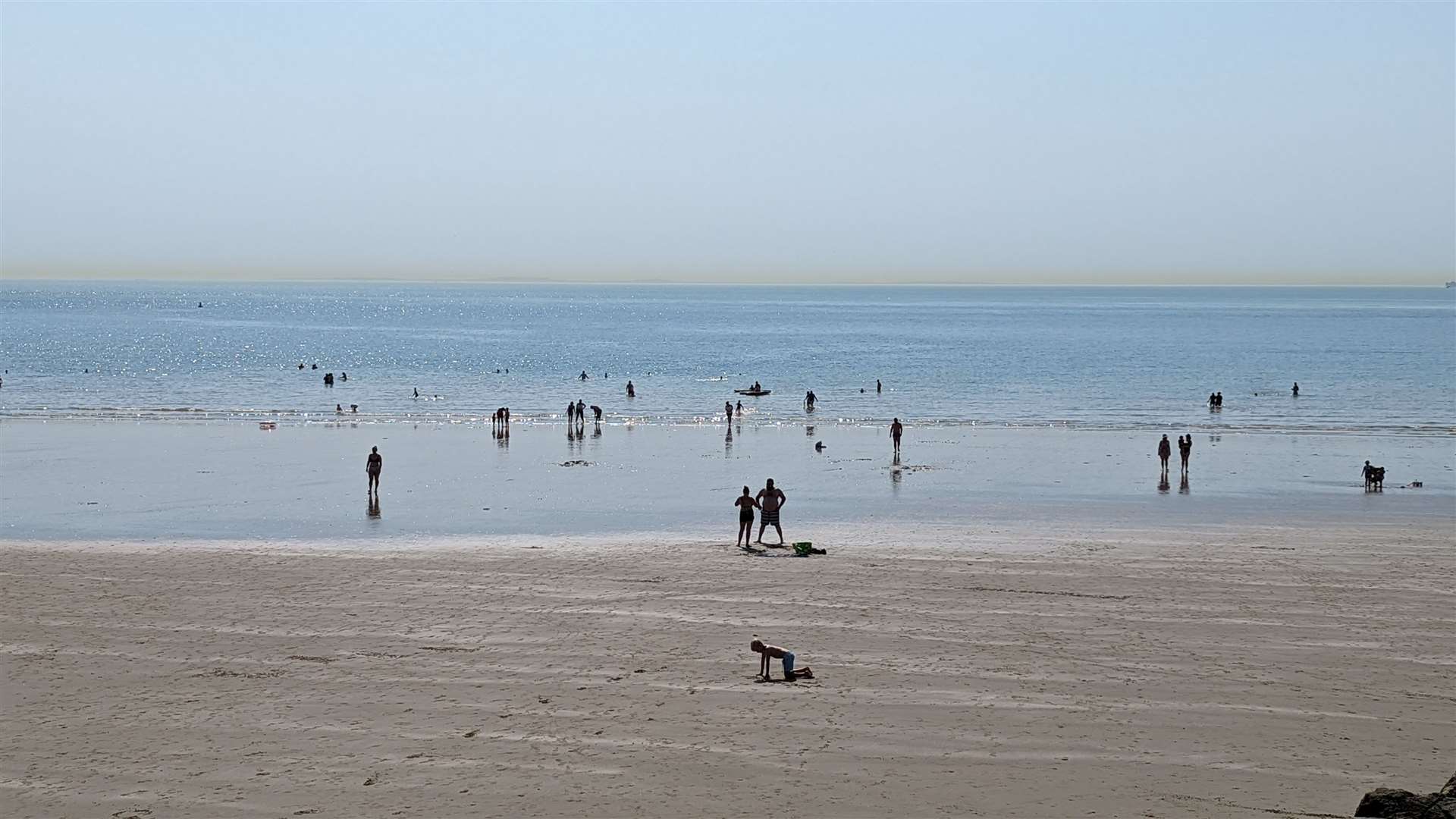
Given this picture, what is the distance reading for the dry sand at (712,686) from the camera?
1187 cm

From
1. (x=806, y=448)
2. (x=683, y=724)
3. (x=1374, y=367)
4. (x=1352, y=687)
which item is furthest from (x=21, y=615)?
(x=1374, y=367)

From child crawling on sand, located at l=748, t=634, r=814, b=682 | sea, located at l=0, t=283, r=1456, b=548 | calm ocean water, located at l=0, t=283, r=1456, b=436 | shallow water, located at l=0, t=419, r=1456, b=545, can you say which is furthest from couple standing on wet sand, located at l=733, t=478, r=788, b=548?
calm ocean water, located at l=0, t=283, r=1456, b=436

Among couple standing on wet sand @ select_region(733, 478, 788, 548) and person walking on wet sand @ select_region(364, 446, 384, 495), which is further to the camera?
person walking on wet sand @ select_region(364, 446, 384, 495)

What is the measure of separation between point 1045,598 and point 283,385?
212ft

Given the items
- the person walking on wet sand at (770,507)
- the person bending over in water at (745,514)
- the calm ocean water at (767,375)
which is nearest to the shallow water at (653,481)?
the person walking on wet sand at (770,507)

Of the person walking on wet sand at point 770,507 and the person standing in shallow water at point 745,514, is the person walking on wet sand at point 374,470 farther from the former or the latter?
the person walking on wet sand at point 770,507

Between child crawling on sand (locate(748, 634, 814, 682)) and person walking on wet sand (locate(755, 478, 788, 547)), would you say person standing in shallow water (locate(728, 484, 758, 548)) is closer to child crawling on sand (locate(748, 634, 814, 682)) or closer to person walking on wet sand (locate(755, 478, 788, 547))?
person walking on wet sand (locate(755, 478, 788, 547))

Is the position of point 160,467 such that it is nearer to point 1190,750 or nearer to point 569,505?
point 569,505

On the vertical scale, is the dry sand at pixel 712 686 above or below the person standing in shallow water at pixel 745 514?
below

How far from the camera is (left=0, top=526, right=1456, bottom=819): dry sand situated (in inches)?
467

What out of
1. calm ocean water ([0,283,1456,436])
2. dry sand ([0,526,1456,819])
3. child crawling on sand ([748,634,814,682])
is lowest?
calm ocean water ([0,283,1456,436])

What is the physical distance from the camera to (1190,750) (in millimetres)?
12969

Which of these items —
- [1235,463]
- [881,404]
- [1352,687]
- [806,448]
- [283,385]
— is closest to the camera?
[1352,687]

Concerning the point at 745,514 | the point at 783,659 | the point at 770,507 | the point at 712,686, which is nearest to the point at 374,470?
the point at 745,514
